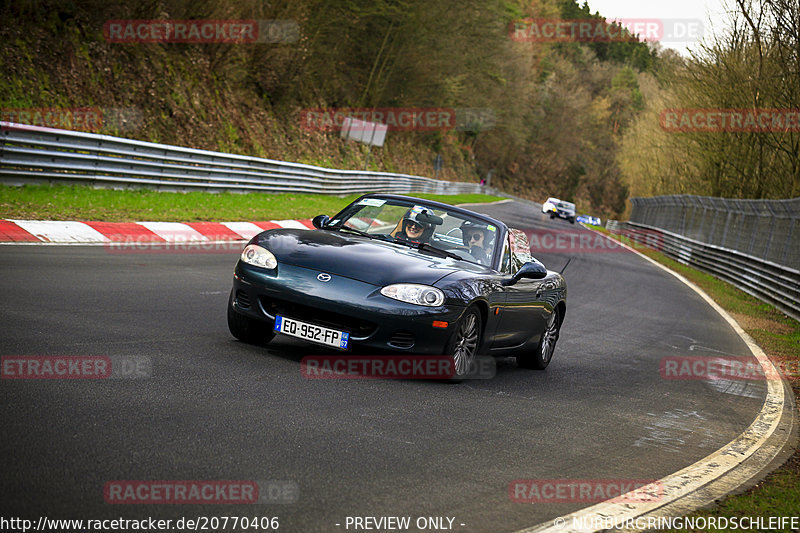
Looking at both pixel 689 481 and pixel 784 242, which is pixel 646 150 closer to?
pixel 784 242

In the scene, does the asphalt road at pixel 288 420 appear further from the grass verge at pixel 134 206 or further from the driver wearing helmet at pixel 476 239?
the grass verge at pixel 134 206

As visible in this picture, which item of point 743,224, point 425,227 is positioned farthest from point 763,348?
point 743,224

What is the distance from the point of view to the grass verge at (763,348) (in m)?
4.96

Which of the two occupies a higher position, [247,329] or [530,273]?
[530,273]

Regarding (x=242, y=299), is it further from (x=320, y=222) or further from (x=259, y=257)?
(x=320, y=222)

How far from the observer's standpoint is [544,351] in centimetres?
892

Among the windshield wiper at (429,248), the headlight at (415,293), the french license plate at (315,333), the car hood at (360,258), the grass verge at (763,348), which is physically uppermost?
the windshield wiper at (429,248)

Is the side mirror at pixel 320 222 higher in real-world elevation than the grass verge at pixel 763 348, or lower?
higher

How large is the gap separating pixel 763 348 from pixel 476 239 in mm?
7351

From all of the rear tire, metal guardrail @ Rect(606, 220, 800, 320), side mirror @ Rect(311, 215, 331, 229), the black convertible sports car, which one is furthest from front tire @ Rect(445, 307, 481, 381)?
metal guardrail @ Rect(606, 220, 800, 320)

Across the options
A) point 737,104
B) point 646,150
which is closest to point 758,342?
point 737,104

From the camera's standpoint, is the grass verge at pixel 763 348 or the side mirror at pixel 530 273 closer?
the grass verge at pixel 763 348

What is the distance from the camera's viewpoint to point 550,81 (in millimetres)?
110812

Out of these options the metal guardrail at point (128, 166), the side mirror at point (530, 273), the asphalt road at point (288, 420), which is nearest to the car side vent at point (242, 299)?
the asphalt road at point (288, 420)
